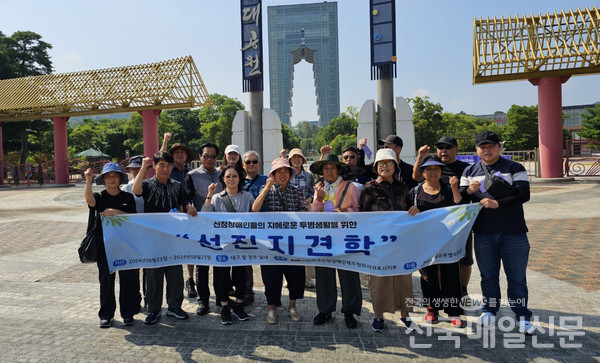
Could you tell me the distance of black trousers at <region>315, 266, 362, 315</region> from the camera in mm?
4355

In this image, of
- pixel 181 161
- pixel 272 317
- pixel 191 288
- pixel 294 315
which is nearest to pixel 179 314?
pixel 191 288

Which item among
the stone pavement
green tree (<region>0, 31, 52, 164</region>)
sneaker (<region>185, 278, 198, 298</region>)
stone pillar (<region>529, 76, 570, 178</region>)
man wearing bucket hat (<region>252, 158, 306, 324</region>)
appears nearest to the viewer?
the stone pavement

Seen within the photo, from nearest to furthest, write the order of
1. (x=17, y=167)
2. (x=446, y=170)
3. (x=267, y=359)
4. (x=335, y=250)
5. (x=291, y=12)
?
(x=267, y=359) → (x=335, y=250) → (x=446, y=170) → (x=17, y=167) → (x=291, y=12)

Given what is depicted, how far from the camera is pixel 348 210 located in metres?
4.49

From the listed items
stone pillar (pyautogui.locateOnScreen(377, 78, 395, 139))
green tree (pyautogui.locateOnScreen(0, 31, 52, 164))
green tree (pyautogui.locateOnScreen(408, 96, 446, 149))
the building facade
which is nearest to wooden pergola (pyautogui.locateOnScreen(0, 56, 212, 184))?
green tree (pyautogui.locateOnScreen(0, 31, 52, 164))

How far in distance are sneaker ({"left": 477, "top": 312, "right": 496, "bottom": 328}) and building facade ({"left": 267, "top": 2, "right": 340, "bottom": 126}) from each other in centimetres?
15886

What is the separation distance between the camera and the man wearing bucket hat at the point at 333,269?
14.3ft

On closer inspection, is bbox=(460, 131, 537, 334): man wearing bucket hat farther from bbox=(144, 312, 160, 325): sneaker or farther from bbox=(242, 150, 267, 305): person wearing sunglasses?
bbox=(144, 312, 160, 325): sneaker

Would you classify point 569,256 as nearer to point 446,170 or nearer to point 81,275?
point 446,170

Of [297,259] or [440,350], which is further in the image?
[297,259]

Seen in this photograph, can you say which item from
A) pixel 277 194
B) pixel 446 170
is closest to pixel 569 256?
pixel 446 170

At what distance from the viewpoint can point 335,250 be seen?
437 centimetres

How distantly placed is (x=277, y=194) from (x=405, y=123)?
9.71 meters

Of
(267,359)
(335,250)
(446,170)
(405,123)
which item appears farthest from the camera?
(405,123)
